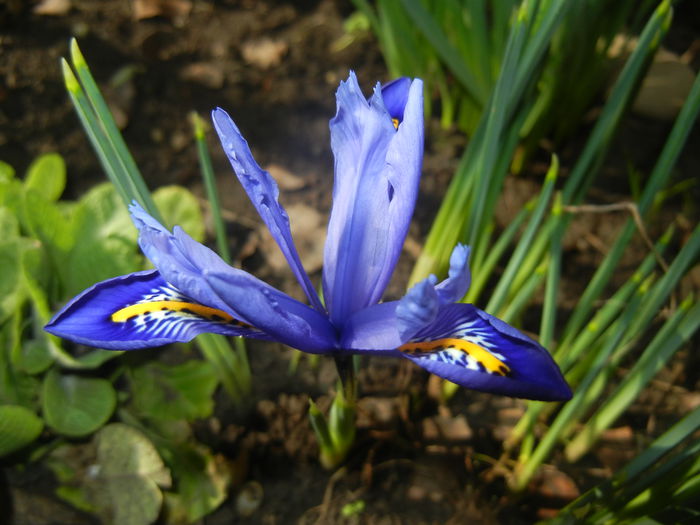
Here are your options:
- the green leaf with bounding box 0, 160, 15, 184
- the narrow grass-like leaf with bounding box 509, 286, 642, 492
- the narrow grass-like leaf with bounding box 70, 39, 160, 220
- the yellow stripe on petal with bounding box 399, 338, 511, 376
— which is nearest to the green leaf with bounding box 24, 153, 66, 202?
the green leaf with bounding box 0, 160, 15, 184

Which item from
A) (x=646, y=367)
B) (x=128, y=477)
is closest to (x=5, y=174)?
(x=128, y=477)

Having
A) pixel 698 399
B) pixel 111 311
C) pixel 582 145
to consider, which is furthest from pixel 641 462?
pixel 582 145

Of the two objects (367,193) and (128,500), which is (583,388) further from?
(128,500)

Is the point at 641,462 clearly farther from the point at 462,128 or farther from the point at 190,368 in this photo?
the point at 462,128

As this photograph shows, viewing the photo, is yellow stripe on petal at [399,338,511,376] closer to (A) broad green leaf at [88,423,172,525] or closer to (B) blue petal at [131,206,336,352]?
(B) blue petal at [131,206,336,352]

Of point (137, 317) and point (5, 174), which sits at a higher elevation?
point (137, 317)

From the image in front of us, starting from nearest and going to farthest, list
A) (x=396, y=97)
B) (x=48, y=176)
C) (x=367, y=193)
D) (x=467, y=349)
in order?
(x=467, y=349) < (x=367, y=193) < (x=396, y=97) < (x=48, y=176)
